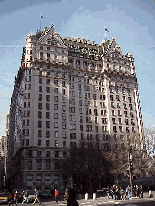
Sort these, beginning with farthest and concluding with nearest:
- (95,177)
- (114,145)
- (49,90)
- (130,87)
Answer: (130,87) → (49,90) → (114,145) → (95,177)

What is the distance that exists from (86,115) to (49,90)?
1532 centimetres

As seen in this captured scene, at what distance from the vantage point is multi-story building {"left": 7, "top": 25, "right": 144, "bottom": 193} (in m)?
66.8

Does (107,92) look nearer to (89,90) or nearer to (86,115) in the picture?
(89,90)

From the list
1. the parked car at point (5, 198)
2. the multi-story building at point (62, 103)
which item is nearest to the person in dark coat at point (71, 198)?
the parked car at point (5, 198)

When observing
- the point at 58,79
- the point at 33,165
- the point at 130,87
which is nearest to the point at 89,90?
the point at 58,79

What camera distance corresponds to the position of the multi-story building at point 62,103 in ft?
219

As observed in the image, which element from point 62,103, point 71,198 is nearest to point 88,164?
point 62,103

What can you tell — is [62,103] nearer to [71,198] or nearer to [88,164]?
[88,164]

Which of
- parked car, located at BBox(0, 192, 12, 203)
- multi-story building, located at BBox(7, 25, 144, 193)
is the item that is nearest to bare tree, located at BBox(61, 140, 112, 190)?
multi-story building, located at BBox(7, 25, 144, 193)

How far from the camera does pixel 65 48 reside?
8319 centimetres

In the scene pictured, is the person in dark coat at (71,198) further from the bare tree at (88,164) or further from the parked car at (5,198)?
the bare tree at (88,164)

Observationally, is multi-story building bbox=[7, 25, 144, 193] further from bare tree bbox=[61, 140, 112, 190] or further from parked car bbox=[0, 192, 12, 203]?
parked car bbox=[0, 192, 12, 203]

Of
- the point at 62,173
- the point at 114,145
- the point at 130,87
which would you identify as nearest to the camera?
the point at 114,145

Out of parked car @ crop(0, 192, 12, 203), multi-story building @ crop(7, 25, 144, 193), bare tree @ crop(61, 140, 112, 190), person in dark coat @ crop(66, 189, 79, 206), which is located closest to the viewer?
person in dark coat @ crop(66, 189, 79, 206)
